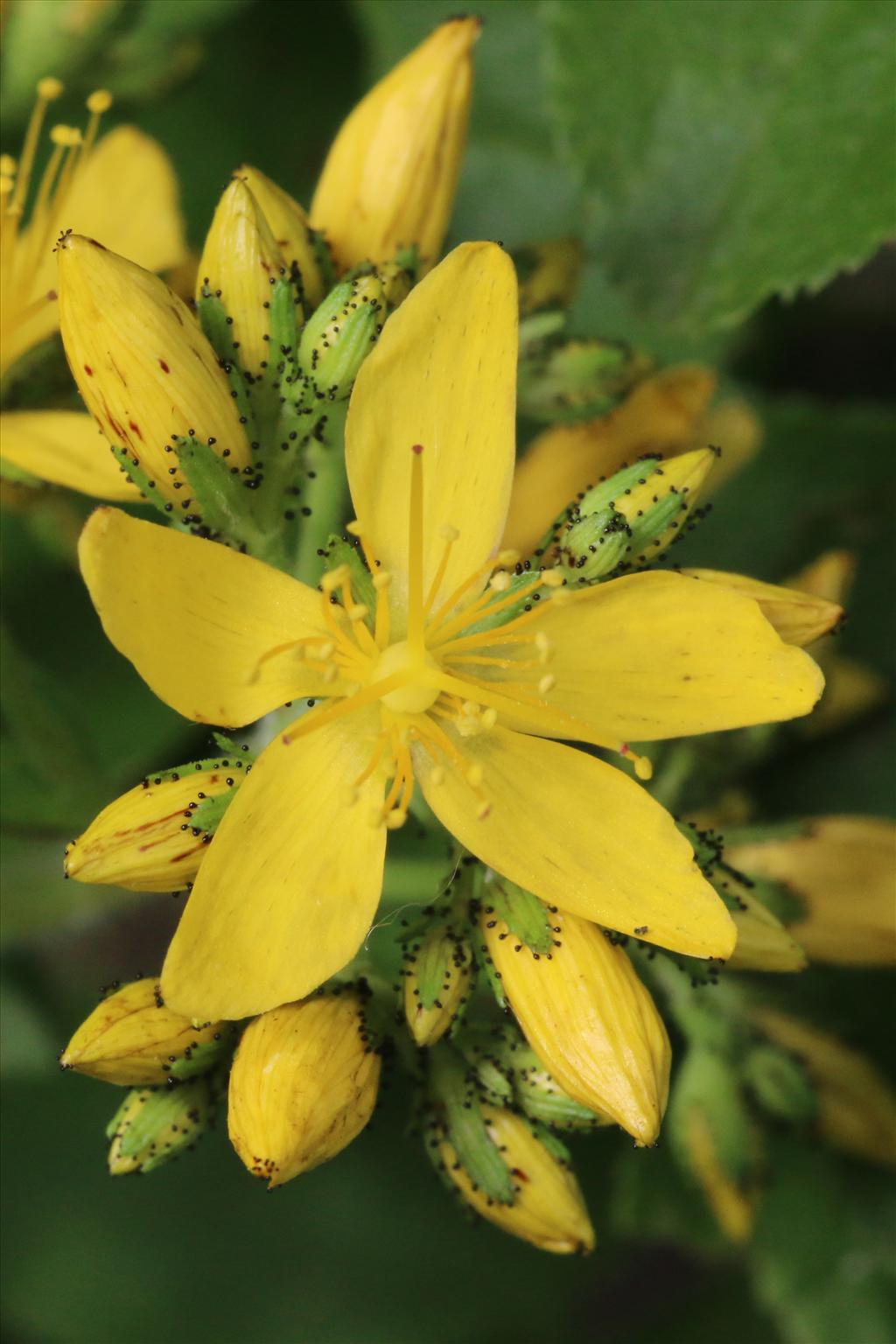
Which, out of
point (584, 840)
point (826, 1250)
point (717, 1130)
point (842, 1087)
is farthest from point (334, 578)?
point (826, 1250)

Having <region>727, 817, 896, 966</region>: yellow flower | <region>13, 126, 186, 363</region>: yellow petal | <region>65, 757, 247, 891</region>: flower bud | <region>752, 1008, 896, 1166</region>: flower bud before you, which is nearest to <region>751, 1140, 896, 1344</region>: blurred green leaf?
<region>752, 1008, 896, 1166</region>: flower bud

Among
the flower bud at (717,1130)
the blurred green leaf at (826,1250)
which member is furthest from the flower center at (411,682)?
the blurred green leaf at (826,1250)

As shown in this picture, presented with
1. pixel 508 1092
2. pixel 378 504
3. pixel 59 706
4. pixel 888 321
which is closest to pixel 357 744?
pixel 378 504

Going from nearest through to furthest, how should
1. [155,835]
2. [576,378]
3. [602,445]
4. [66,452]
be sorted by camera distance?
1. [155,835]
2. [66,452]
3. [576,378]
4. [602,445]

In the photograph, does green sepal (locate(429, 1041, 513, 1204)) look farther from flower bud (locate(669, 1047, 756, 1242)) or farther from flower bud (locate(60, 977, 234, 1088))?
flower bud (locate(669, 1047, 756, 1242))

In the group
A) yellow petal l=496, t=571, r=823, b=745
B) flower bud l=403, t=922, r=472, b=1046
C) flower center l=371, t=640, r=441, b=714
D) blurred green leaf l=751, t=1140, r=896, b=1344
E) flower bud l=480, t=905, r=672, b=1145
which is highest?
flower center l=371, t=640, r=441, b=714

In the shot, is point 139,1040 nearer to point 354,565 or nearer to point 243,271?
point 354,565

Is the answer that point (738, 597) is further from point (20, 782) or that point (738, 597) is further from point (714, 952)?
point (20, 782)
